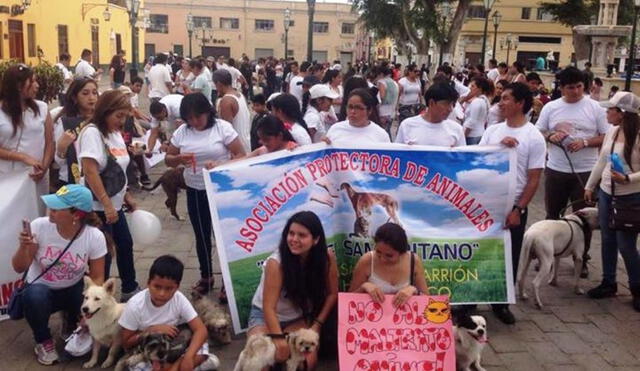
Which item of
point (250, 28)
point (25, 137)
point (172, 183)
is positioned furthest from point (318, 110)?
point (250, 28)

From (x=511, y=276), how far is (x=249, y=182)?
1996 mm

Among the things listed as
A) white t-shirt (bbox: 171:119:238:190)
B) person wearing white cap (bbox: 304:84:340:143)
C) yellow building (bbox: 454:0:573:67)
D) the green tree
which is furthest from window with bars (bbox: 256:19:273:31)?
white t-shirt (bbox: 171:119:238:190)

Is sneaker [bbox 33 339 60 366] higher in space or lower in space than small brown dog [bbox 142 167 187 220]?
lower

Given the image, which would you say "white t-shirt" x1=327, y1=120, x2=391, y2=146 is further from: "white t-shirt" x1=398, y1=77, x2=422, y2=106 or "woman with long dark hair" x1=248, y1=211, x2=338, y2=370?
"white t-shirt" x1=398, y1=77, x2=422, y2=106

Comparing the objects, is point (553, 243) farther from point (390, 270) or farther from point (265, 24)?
point (265, 24)

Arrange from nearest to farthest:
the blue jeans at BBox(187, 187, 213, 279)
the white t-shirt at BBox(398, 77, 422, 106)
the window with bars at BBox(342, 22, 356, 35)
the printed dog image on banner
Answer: the printed dog image on banner < the blue jeans at BBox(187, 187, 213, 279) < the white t-shirt at BBox(398, 77, 422, 106) < the window with bars at BBox(342, 22, 356, 35)

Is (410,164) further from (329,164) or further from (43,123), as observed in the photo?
(43,123)

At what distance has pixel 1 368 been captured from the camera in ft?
12.8

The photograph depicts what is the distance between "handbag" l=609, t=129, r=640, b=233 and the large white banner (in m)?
4.36

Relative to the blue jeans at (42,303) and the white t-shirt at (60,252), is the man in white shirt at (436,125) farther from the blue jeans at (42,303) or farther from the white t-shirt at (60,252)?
the blue jeans at (42,303)

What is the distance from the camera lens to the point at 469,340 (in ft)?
12.5

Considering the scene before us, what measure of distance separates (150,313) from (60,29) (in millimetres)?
31641

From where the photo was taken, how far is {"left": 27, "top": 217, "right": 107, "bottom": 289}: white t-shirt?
396 cm

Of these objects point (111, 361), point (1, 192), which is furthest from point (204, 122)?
point (111, 361)
